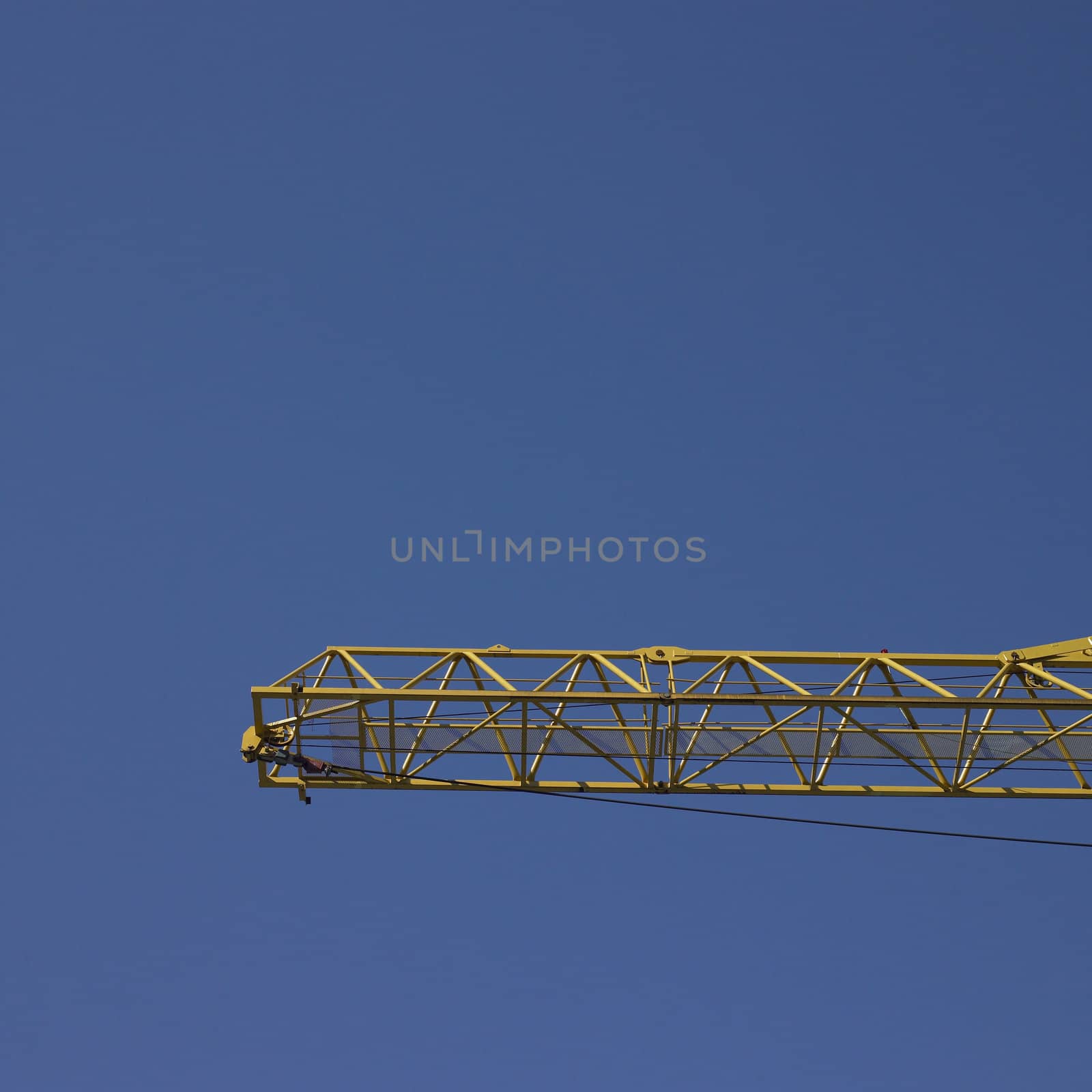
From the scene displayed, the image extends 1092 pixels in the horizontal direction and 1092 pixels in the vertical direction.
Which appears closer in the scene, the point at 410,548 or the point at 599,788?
the point at 599,788

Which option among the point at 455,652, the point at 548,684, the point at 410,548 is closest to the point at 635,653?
the point at 548,684

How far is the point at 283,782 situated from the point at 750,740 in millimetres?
6937

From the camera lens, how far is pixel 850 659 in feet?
69.3

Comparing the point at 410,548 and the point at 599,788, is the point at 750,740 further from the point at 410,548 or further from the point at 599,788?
the point at 410,548

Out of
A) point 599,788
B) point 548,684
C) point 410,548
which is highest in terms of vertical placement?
point 410,548

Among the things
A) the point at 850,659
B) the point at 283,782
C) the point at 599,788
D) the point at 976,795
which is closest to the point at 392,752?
the point at 283,782

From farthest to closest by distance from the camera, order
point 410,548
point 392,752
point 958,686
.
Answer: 1. point 410,548
2. point 958,686
3. point 392,752

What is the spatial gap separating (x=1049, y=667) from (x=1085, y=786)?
1.88m

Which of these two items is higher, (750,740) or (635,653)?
(635,653)

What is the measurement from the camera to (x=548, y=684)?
→ 67.9ft

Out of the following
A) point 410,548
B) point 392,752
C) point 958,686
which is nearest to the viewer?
point 392,752

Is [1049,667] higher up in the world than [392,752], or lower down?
higher up

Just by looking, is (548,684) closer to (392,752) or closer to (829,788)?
(392,752)

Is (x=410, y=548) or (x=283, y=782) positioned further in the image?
(x=410, y=548)
